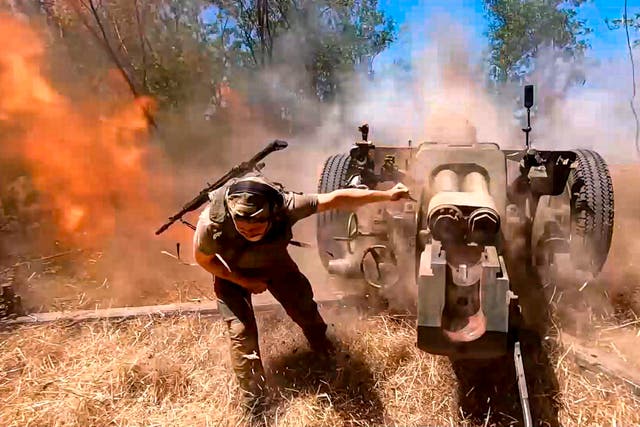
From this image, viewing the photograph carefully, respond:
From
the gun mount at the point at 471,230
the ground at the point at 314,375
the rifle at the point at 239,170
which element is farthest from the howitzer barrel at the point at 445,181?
the rifle at the point at 239,170

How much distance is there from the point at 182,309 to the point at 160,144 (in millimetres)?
6734

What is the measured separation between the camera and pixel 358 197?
3.68 meters

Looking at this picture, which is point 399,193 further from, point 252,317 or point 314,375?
point 314,375

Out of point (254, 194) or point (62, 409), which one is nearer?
point (254, 194)

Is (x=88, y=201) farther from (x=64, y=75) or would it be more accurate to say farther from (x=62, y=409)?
(x=62, y=409)

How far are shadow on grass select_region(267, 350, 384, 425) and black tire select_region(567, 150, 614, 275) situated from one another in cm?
206

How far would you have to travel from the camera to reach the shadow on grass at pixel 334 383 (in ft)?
12.8

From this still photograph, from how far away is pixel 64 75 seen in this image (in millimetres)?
9430

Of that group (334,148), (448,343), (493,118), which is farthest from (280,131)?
(448,343)

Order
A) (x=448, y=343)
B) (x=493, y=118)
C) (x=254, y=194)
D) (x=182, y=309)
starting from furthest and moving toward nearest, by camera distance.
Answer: (x=493, y=118)
(x=182, y=309)
(x=254, y=194)
(x=448, y=343)

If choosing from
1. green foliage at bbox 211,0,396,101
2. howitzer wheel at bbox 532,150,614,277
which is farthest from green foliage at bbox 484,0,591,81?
howitzer wheel at bbox 532,150,614,277

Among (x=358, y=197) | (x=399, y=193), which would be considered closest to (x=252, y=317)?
(x=358, y=197)

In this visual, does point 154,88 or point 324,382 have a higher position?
point 154,88

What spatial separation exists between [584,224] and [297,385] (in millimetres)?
2636
